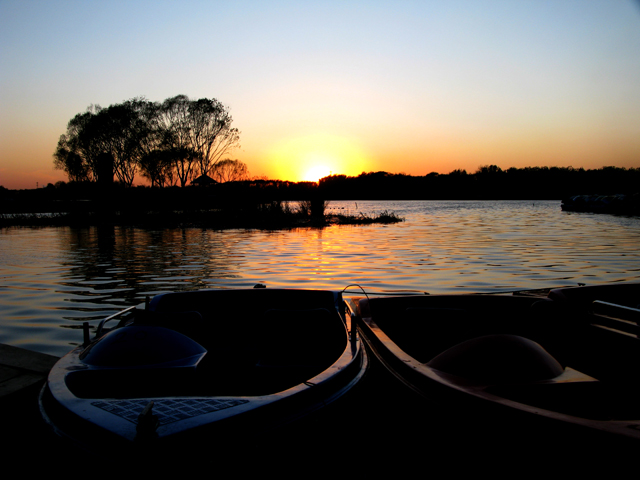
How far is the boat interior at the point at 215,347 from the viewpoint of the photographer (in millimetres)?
3180

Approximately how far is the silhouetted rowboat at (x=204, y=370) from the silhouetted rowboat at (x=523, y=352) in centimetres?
57

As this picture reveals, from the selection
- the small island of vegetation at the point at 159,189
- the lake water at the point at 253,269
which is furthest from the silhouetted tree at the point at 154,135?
the lake water at the point at 253,269

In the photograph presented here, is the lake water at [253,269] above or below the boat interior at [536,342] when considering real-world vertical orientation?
below

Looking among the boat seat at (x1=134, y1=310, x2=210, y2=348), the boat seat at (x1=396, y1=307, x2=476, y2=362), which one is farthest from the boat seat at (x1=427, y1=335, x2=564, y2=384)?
the boat seat at (x1=134, y1=310, x2=210, y2=348)

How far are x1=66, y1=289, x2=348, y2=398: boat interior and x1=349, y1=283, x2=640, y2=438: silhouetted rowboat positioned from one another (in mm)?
575

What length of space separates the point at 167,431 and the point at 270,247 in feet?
60.0

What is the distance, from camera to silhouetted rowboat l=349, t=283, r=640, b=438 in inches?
103

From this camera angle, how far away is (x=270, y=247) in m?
20.3

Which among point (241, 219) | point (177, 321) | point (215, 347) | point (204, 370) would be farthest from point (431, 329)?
point (241, 219)

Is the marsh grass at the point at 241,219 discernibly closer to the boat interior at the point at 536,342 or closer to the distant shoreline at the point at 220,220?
the distant shoreline at the point at 220,220

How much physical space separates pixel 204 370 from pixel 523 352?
2697 millimetres

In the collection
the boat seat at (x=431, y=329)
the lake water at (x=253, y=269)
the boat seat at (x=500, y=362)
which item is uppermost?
the boat seat at (x=500, y=362)

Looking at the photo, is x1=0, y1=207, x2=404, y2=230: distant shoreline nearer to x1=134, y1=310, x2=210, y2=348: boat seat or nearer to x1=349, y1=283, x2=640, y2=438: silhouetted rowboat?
x1=134, y1=310, x2=210, y2=348: boat seat

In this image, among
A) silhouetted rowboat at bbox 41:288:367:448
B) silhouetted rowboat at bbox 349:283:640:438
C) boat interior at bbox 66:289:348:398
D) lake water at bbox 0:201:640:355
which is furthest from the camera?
lake water at bbox 0:201:640:355
